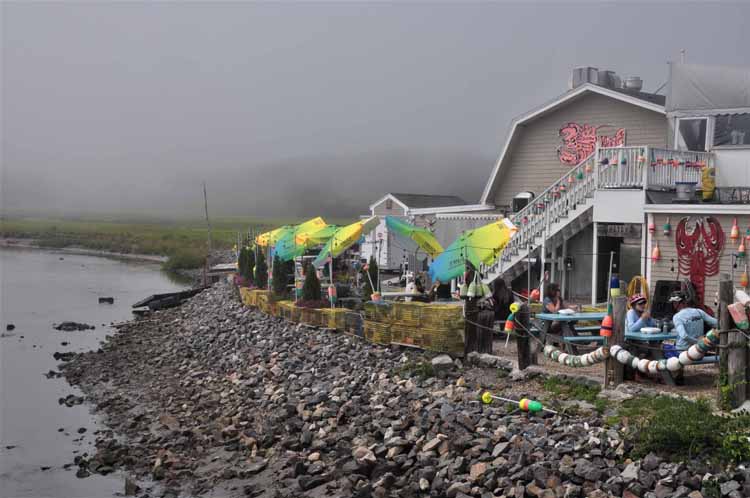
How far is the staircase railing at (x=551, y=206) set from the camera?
76.9ft

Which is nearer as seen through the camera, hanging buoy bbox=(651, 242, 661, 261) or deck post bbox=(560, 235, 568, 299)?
hanging buoy bbox=(651, 242, 661, 261)

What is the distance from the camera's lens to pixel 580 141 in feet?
91.1

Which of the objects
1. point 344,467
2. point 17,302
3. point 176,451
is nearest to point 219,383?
point 176,451

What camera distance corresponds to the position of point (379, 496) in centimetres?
1320

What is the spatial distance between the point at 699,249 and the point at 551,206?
4.97 m

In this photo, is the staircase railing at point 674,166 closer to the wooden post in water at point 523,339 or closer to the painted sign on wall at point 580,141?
the painted sign on wall at point 580,141

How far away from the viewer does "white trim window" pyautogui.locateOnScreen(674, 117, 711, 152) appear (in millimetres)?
24578

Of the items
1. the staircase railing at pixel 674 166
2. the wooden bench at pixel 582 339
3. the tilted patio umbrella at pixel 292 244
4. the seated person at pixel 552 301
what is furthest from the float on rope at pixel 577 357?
the tilted patio umbrella at pixel 292 244

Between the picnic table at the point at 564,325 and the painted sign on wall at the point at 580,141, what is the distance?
11.3 m

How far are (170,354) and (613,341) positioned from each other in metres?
19.9

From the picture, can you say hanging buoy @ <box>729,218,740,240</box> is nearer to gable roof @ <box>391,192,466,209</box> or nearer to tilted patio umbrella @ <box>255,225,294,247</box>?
tilted patio umbrella @ <box>255,225,294,247</box>

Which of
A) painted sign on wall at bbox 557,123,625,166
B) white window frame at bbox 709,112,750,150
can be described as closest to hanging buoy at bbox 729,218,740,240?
white window frame at bbox 709,112,750,150

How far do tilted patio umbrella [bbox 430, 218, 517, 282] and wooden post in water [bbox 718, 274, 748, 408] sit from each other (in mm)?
9752

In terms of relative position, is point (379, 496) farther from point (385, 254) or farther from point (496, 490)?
point (385, 254)
